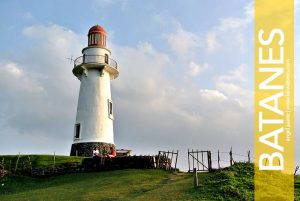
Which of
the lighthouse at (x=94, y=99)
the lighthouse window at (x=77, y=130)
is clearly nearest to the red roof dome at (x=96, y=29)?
the lighthouse at (x=94, y=99)

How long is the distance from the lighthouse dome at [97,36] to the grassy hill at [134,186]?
49.1ft

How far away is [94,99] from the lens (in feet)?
140

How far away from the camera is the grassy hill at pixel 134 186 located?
22.8 m

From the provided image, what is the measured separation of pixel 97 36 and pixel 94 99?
6.35 meters

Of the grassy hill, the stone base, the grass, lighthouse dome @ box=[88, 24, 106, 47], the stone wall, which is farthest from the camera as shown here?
lighthouse dome @ box=[88, 24, 106, 47]

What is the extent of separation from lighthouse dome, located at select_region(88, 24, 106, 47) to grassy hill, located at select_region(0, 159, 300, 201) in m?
15.0

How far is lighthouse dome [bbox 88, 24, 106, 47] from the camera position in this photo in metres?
43.7

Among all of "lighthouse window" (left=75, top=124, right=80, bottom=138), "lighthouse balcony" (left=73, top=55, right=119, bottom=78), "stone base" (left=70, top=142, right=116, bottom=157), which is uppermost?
"lighthouse balcony" (left=73, top=55, right=119, bottom=78)

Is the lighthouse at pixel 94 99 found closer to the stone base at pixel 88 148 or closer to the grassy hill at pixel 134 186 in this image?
the stone base at pixel 88 148

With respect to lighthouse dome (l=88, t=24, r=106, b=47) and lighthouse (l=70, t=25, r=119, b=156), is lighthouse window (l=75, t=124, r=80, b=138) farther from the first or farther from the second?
lighthouse dome (l=88, t=24, r=106, b=47)

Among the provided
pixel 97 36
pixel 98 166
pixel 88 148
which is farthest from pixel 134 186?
pixel 97 36

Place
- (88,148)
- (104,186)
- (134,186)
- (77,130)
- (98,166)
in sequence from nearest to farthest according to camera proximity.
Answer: (134,186) < (104,186) < (98,166) < (88,148) < (77,130)

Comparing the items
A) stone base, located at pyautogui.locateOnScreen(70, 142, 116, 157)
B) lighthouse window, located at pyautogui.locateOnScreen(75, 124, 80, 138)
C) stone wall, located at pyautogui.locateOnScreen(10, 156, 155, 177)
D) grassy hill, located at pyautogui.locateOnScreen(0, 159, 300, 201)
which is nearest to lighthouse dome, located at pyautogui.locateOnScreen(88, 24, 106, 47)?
lighthouse window, located at pyautogui.locateOnScreen(75, 124, 80, 138)

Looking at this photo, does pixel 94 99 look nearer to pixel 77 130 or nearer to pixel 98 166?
pixel 77 130
